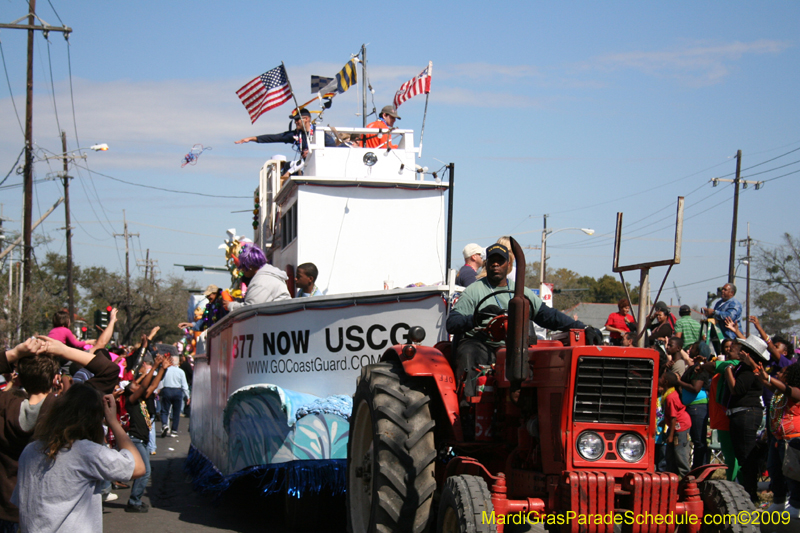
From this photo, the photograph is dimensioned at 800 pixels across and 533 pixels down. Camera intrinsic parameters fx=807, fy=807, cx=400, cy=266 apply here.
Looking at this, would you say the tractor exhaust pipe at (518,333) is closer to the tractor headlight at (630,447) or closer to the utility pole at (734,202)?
the tractor headlight at (630,447)

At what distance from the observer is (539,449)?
470cm

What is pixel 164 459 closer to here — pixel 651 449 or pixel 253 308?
pixel 253 308

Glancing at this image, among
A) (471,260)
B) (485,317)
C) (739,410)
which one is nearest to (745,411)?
(739,410)

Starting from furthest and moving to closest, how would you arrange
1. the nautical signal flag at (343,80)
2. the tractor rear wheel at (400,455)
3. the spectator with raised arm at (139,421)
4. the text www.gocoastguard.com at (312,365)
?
1. the nautical signal flag at (343,80)
2. the spectator with raised arm at (139,421)
3. the text www.gocoastguard.com at (312,365)
4. the tractor rear wheel at (400,455)

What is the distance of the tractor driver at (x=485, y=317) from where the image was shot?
212 inches

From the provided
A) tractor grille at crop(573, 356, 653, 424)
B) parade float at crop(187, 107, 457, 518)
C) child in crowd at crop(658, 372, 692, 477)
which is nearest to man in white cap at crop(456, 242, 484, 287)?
parade float at crop(187, 107, 457, 518)

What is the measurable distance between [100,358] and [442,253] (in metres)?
6.16

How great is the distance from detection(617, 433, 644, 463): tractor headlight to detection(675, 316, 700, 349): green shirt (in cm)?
780

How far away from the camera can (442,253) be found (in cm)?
1115

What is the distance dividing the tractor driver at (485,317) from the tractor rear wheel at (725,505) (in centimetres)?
138

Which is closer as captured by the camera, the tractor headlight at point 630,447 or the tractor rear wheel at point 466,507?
the tractor rear wheel at point 466,507

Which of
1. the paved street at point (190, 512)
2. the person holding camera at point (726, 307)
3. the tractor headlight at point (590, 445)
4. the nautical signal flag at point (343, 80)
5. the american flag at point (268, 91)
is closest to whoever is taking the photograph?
the tractor headlight at point (590, 445)

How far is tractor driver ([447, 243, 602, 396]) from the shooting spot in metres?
5.40

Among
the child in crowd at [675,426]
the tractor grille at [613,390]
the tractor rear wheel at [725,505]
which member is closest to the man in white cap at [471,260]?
the child in crowd at [675,426]
